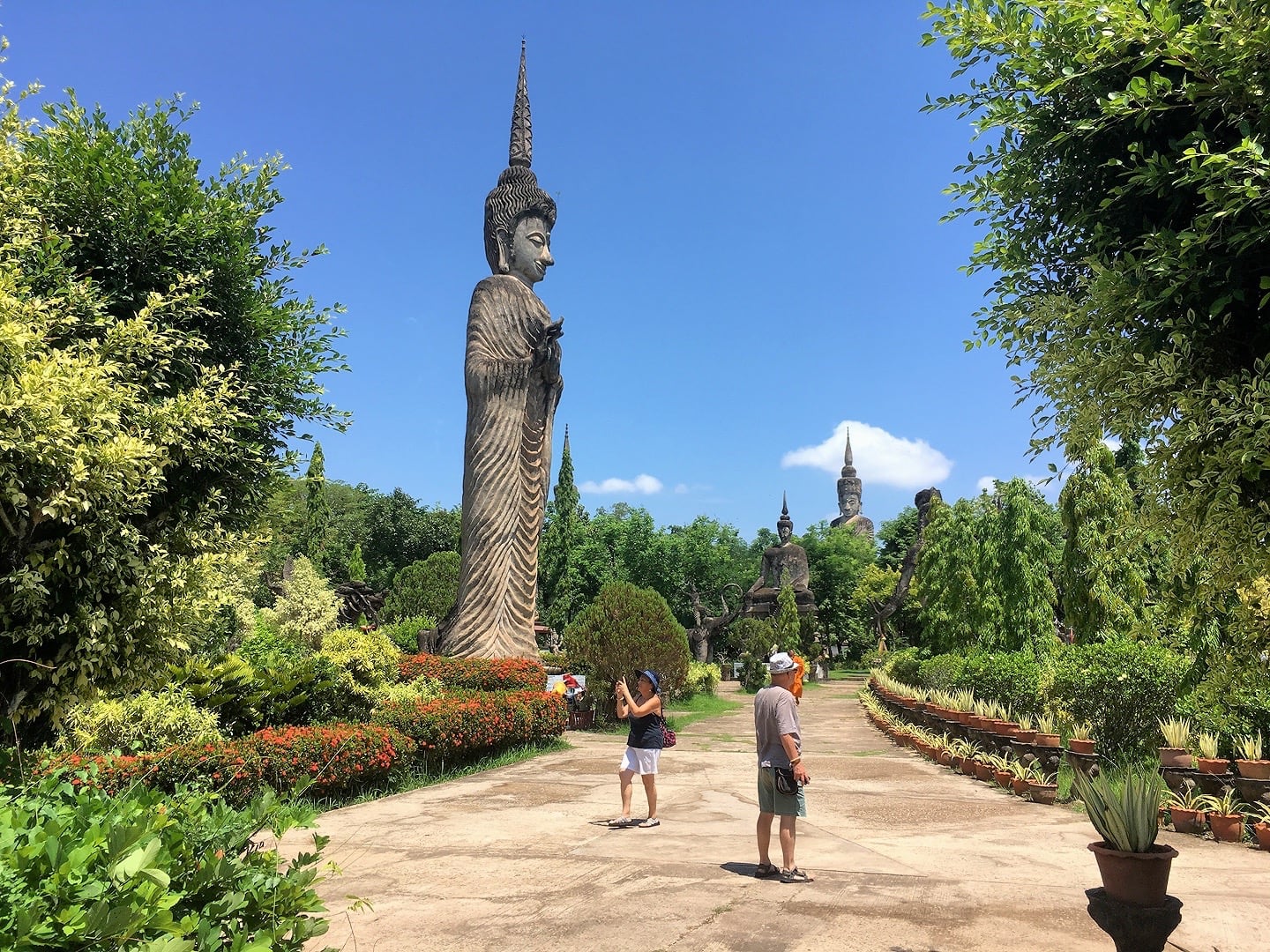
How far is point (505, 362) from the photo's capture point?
54.0 feet

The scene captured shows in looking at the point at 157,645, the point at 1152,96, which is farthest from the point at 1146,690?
the point at 157,645

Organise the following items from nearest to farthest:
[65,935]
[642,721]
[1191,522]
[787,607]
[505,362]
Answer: [65,935], [1191,522], [642,721], [505,362], [787,607]

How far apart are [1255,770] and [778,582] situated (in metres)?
35.3

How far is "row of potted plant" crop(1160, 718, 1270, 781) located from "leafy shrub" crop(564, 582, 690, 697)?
28.8 ft

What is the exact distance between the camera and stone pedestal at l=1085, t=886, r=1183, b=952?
11.8 feet

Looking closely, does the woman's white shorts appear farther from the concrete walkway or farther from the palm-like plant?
the palm-like plant

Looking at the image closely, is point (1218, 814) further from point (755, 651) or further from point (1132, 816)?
point (755, 651)

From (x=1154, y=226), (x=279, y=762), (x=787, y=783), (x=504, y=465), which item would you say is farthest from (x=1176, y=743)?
(x=504, y=465)

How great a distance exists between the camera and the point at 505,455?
16141mm

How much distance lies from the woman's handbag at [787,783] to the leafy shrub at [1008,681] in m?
6.81

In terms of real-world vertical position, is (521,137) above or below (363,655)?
above

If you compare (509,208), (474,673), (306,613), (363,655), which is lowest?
(474,673)

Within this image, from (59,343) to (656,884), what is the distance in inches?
188

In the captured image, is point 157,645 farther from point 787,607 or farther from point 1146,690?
point 787,607
